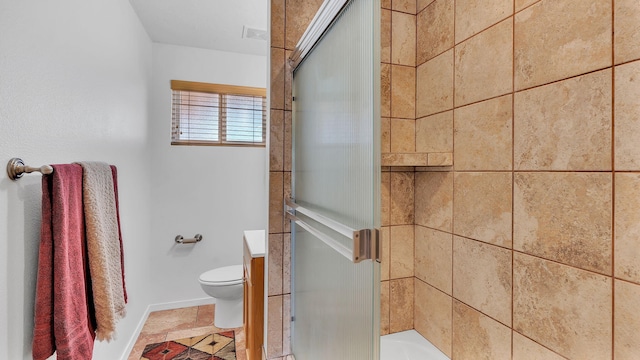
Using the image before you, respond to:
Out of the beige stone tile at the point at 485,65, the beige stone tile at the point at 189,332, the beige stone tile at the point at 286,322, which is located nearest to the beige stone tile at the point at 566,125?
the beige stone tile at the point at 485,65

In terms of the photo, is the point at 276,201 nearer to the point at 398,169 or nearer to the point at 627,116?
the point at 398,169

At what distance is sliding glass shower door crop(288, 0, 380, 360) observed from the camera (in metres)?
0.70

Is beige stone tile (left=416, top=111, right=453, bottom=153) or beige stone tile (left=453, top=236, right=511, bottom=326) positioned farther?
beige stone tile (left=416, top=111, right=453, bottom=153)

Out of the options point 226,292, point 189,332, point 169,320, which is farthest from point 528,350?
point 169,320

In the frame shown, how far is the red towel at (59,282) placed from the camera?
102 cm

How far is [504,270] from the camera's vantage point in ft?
3.57

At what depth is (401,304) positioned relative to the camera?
1.56m

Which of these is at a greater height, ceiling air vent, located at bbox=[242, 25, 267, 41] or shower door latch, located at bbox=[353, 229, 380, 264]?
ceiling air vent, located at bbox=[242, 25, 267, 41]

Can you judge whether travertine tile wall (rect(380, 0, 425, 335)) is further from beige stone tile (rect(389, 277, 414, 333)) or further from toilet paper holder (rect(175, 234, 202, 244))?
toilet paper holder (rect(175, 234, 202, 244))

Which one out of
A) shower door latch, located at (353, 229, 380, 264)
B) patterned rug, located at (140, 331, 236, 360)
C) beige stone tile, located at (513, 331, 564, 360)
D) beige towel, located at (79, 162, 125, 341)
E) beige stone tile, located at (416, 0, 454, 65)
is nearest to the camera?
shower door latch, located at (353, 229, 380, 264)

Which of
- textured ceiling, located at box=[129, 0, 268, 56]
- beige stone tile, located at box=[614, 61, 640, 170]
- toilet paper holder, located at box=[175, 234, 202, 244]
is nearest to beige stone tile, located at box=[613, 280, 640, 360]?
beige stone tile, located at box=[614, 61, 640, 170]

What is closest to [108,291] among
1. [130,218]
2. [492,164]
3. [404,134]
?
[130,218]

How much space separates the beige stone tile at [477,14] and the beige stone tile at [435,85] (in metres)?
0.10

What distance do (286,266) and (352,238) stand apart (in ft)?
2.46
